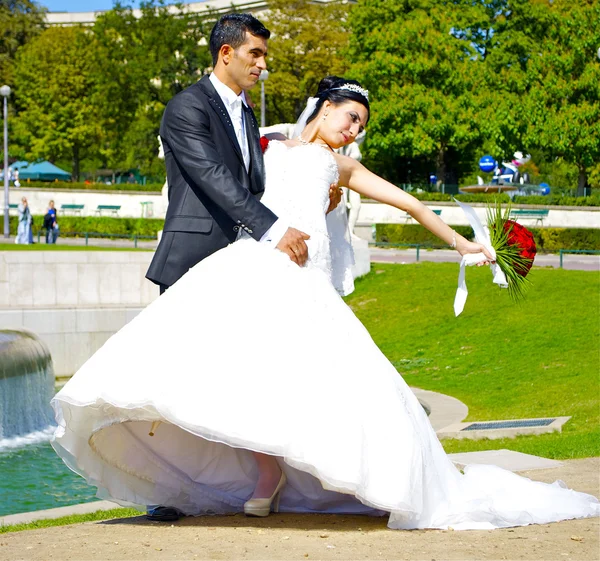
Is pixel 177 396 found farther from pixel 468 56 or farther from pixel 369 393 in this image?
pixel 468 56

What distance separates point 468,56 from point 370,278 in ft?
105

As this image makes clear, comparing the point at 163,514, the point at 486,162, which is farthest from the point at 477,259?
the point at 486,162

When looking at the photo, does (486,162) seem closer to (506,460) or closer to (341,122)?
(506,460)

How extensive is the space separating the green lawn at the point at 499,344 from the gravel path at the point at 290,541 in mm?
3905

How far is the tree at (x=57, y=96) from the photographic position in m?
67.1

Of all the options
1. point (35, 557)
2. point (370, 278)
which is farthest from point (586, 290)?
point (35, 557)

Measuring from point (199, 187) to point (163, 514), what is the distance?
1.71 meters

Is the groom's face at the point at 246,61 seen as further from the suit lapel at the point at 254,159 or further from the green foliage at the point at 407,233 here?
the green foliage at the point at 407,233

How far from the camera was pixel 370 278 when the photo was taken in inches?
956

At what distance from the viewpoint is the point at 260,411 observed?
16.4 feet

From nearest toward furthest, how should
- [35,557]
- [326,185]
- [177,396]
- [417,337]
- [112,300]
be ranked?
[35,557]
[177,396]
[326,185]
[417,337]
[112,300]

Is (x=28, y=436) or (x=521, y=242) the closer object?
(x=521, y=242)

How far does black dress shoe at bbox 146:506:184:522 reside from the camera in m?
5.62

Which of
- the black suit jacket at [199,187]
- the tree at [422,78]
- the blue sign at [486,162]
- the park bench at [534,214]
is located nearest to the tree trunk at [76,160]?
the tree at [422,78]
